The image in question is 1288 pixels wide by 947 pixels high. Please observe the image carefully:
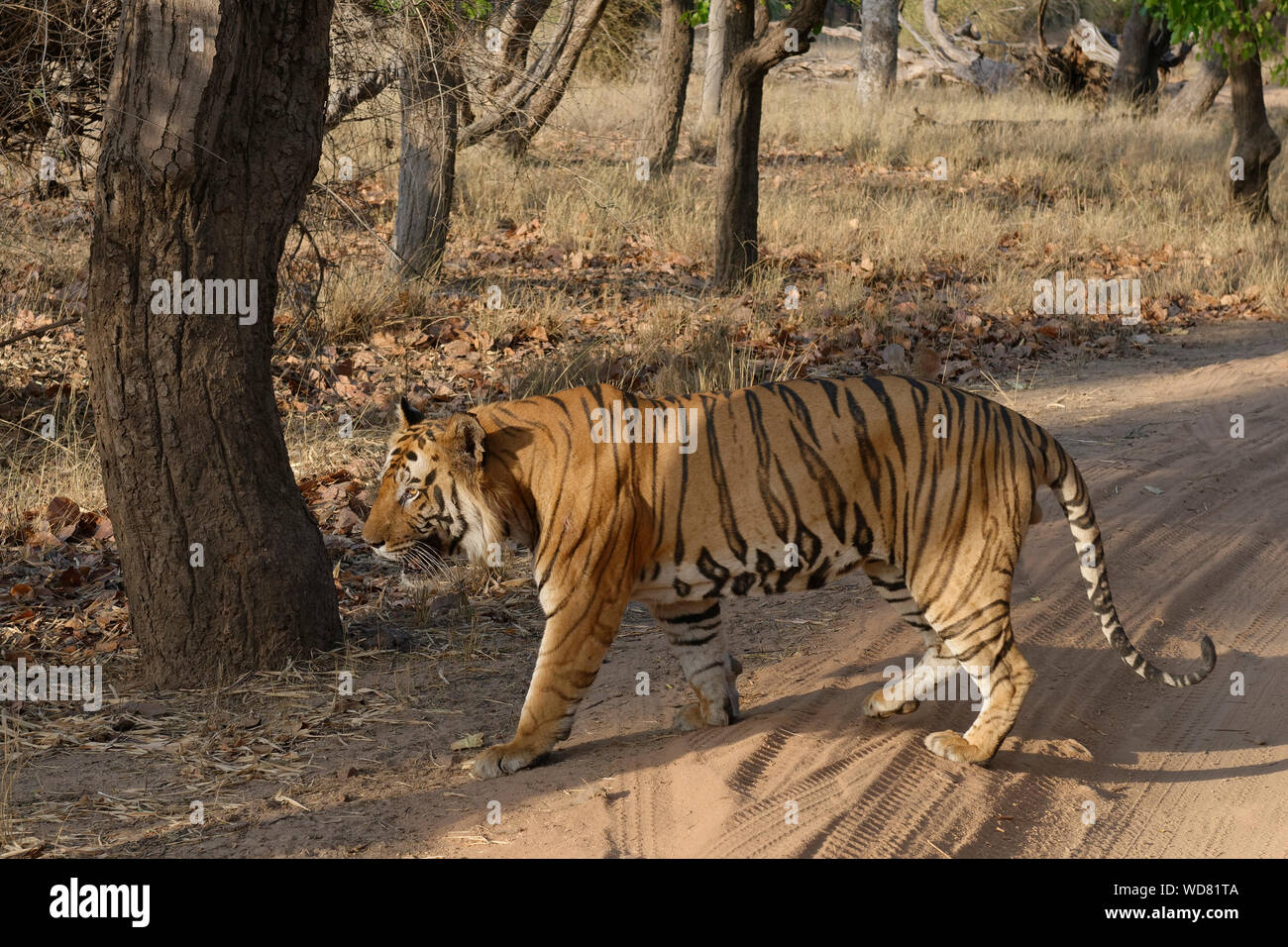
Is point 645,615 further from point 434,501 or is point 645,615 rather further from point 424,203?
point 424,203

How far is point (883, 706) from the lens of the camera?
15.6 feet

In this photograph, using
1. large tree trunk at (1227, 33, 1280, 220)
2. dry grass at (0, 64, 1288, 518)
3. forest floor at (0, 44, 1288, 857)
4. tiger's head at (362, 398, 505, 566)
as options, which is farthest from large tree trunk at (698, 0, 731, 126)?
tiger's head at (362, 398, 505, 566)

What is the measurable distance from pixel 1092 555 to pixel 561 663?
76.7 inches

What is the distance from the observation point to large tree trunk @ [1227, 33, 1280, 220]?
14734mm

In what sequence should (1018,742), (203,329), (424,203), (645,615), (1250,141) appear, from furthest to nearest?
(1250,141), (424,203), (645,615), (203,329), (1018,742)

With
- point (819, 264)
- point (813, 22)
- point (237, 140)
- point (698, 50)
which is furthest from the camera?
point (698, 50)

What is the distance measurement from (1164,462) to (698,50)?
24.9m

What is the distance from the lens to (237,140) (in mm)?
4848

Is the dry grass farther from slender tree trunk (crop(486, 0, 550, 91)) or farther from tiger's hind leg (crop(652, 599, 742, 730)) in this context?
tiger's hind leg (crop(652, 599, 742, 730))

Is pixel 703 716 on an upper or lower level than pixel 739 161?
lower

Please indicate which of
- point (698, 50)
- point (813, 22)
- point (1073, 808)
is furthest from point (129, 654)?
point (698, 50)

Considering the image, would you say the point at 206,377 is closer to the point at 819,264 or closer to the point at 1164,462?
the point at 1164,462

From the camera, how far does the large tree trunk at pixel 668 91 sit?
1580cm

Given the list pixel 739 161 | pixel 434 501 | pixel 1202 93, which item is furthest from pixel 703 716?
pixel 1202 93
